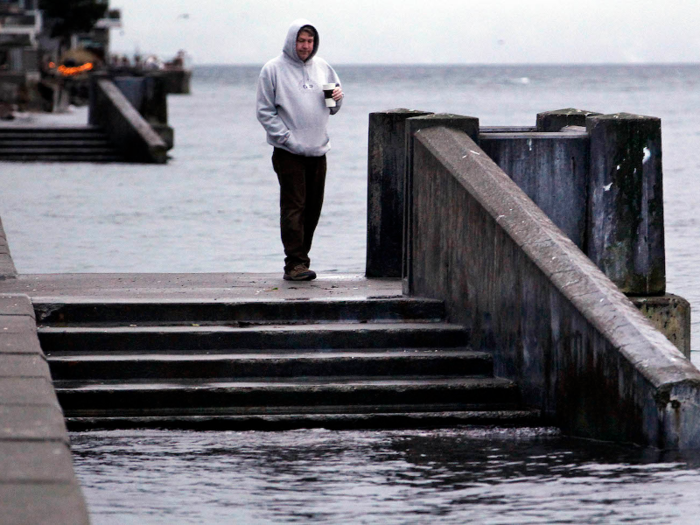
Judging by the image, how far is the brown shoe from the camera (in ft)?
31.4

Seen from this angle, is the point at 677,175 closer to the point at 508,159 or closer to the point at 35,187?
the point at 35,187

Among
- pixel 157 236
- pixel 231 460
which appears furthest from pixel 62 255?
pixel 231 460

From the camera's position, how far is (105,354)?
26.0 ft

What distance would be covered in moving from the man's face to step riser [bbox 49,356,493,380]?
7.60 feet

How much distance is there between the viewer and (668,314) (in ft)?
28.3

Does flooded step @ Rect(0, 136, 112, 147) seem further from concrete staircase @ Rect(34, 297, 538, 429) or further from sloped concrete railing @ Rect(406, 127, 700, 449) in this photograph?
concrete staircase @ Rect(34, 297, 538, 429)

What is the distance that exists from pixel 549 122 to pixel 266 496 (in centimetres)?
473

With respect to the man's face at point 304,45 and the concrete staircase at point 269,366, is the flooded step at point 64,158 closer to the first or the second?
the man's face at point 304,45

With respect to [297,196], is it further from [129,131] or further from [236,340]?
[129,131]

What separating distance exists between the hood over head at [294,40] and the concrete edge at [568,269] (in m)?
1.15

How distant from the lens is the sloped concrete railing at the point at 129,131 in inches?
1162

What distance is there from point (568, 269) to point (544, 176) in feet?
5.45

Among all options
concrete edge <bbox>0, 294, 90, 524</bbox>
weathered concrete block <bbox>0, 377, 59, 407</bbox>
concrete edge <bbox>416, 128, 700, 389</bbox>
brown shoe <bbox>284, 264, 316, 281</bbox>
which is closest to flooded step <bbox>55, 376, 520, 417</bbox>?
concrete edge <bbox>0, 294, 90, 524</bbox>

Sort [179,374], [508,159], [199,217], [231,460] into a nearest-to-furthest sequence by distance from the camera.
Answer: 1. [231,460]
2. [179,374]
3. [508,159]
4. [199,217]
